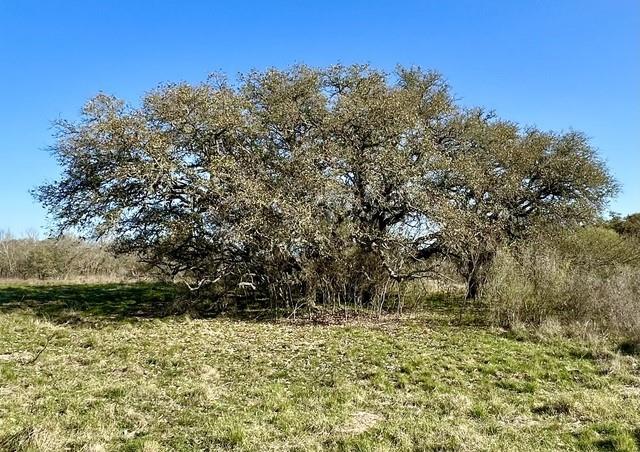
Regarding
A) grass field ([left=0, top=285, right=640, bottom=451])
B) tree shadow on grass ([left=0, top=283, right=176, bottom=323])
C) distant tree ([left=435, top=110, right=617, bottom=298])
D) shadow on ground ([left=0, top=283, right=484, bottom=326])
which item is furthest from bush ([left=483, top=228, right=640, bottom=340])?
tree shadow on grass ([left=0, top=283, right=176, bottom=323])

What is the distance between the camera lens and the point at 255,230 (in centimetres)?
1430

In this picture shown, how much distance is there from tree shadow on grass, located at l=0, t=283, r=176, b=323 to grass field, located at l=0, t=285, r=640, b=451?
4.84 ft

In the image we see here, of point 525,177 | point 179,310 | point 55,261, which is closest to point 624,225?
point 525,177

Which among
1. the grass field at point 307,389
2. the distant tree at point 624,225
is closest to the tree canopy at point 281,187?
the grass field at point 307,389

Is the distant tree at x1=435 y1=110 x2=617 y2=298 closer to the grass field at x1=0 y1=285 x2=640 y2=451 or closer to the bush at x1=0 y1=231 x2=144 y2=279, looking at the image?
the grass field at x1=0 y1=285 x2=640 y2=451

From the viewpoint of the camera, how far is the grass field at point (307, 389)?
19.0 feet

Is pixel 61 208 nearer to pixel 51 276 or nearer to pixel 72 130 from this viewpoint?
pixel 72 130

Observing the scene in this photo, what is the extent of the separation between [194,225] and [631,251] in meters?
18.1

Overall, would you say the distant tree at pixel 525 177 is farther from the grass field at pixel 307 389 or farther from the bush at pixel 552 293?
the grass field at pixel 307 389

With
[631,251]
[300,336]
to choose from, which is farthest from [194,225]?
[631,251]

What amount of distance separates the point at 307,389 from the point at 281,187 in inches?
299

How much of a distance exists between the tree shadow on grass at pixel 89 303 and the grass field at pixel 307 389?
1475mm

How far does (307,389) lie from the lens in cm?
782

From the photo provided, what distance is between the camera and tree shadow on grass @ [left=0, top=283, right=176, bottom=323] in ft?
50.5
